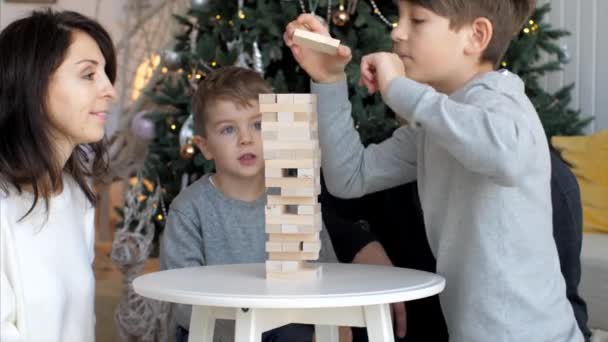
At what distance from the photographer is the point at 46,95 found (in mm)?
1805

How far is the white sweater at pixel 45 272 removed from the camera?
5.57ft

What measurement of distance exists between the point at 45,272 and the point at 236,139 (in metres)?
0.56

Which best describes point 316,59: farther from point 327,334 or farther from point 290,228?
point 327,334

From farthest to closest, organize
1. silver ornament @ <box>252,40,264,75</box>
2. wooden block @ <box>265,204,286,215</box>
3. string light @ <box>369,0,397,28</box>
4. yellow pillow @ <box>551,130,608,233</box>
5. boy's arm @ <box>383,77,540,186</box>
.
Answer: string light @ <box>369,0,397,28</box> < silver ornament @ <box>252,40,264,75</box> < yellow pillow @ <box>551,130,608,233</box> < wooden block @ <box>265,204,286,215</box> < boy's arm @ <box>383,77,540,186</box>

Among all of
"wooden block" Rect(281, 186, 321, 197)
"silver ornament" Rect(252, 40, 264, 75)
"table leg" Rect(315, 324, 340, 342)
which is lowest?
"table leg" Rect(315, 324, 340, 342)

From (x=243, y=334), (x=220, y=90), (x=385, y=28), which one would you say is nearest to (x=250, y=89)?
(x=220, y=90)

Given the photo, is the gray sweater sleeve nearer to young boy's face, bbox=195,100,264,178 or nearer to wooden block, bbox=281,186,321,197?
young boy's face, bbox=195,100,264,178

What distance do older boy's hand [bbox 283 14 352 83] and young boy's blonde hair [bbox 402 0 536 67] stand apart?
7.1 inches

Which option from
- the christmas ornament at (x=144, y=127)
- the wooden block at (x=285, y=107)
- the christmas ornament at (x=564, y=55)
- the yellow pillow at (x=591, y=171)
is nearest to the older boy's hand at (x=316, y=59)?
the wooden block at (x=285, y=107)

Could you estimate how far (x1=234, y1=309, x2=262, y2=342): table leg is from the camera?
1520 millimetres

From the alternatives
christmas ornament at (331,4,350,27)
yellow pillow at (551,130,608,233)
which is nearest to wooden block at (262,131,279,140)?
christmas ornament at (331,4,350,27)

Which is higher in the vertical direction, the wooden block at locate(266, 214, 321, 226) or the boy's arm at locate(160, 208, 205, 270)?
the wooden block at locate(266, 214, 321, 226)

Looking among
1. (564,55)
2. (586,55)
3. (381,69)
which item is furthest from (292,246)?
(586,55)

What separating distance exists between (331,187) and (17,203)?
584mm
